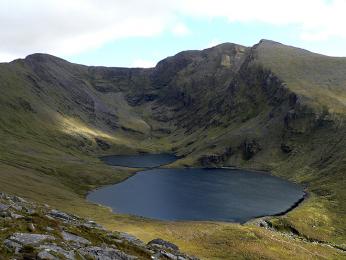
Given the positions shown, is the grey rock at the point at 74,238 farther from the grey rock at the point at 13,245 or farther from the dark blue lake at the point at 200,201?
the dark blue lake at the point at 200,201

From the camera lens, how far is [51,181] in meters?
184

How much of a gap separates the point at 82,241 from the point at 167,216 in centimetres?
10747

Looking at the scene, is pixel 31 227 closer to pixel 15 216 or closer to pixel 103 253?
pixel 15 216

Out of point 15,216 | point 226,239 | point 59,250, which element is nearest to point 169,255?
point 15,216

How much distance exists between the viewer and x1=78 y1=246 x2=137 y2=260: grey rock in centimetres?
3522

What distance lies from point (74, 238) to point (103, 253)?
3.60 m

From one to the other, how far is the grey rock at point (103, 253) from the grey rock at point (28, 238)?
3021 mm

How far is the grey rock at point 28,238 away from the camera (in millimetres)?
32075

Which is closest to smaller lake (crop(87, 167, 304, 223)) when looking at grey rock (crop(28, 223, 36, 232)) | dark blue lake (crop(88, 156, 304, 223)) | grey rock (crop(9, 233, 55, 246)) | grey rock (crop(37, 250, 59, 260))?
dark blue lake (crop(88, 156, 304, 223))

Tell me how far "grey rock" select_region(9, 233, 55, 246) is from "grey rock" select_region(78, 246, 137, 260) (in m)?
3.02

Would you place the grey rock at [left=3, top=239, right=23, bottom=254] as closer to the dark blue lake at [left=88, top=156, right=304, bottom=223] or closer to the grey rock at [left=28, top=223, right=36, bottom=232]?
the grey rock at [left=28, top=223, right=36, bottom=232]

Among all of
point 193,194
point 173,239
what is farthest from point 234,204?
point 173,239

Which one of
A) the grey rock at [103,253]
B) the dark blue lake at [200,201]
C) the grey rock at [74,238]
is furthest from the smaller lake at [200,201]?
the grey rock at [103,253]

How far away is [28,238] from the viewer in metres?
33.3
